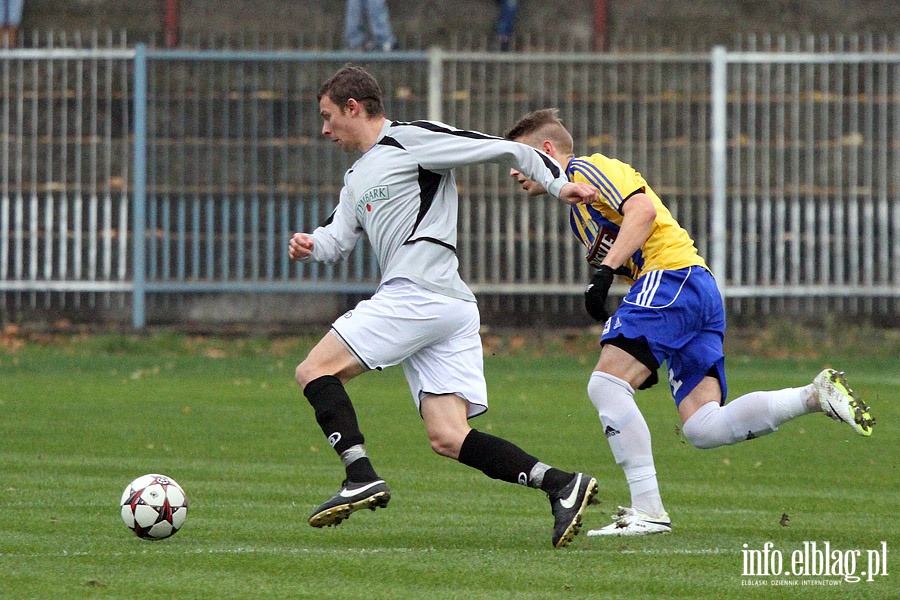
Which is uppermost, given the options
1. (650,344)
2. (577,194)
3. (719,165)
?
(719,165)

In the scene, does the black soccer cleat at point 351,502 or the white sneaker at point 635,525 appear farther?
the white sneaker at point 635,525

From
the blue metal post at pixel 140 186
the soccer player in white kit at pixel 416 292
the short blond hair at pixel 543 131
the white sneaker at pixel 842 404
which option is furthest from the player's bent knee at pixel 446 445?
the blue metal post at pixel 140 186

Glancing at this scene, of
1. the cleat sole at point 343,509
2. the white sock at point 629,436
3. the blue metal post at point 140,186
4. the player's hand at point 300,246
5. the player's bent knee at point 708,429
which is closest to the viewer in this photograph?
the cleat sole at point 343,509

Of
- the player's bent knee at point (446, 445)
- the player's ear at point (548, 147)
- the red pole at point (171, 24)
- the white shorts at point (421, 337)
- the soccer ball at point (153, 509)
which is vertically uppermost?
the red pole at point (171, 24)

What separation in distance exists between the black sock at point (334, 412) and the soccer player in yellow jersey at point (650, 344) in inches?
43.5

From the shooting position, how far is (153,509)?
21.2 ft

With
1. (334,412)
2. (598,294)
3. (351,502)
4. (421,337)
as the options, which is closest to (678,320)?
(598,294)

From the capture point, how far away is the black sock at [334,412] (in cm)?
647

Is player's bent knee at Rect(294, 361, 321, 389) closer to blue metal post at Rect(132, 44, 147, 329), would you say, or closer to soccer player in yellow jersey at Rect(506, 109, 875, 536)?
soccer player in yellow jersey at Rect(506, 109, 875, 536)

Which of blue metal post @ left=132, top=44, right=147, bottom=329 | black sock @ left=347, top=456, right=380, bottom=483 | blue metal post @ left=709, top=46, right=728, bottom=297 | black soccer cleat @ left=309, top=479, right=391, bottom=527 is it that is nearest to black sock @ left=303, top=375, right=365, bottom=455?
black sock @ left=347, top=456, right=380, bottom=483

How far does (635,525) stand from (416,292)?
1401 millimetres

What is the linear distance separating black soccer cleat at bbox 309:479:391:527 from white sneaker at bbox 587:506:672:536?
1058mm

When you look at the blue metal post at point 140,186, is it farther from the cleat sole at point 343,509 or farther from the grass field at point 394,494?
the cleat sole at point 343,509

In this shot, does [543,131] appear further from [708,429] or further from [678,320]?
[708,429]
